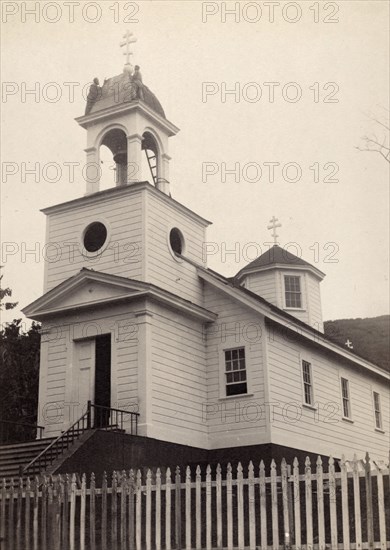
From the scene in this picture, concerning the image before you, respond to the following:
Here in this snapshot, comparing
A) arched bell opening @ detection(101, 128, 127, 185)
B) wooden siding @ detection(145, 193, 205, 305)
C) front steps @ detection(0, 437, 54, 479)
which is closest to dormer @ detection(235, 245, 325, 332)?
wooden siding @ detection(145, 193, 205, 305)

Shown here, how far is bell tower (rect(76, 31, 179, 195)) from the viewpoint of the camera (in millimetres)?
24750

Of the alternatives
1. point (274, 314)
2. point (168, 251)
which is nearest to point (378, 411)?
point (274, 314)

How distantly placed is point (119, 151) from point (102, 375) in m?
7.88

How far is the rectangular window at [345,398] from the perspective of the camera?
29.7 m

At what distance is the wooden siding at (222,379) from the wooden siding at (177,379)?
1.08 ft

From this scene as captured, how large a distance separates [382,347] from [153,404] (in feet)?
153

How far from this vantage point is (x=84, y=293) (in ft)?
77.0

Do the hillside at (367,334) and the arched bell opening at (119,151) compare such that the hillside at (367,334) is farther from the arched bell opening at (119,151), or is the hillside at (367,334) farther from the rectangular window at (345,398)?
the arched bell opening at (119,151)

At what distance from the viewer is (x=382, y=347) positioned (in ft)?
Answer: 214

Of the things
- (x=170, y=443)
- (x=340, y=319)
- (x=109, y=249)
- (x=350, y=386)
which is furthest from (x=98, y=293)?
(x=340, y=319)

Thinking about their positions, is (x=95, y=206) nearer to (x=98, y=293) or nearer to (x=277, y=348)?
(x=98, y=293)

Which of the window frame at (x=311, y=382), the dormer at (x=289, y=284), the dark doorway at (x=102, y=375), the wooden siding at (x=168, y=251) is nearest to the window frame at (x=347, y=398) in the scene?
the window frame at (x=311, y=382)

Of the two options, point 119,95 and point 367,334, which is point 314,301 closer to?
point 119,95

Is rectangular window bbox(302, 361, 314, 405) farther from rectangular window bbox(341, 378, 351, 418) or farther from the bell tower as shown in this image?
the bell tower
